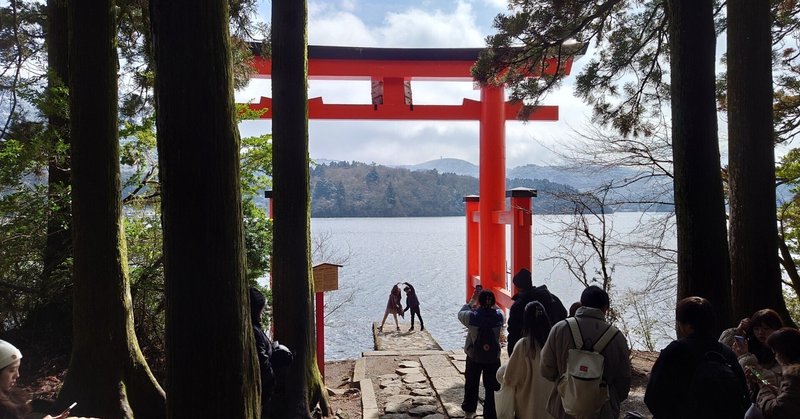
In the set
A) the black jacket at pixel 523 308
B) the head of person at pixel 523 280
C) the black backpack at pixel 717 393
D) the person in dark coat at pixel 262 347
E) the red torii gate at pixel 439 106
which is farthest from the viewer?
the red torii gate at pixel 439 106

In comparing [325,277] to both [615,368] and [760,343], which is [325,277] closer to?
[615,368]

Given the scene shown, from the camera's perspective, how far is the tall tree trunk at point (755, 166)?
14.9 feet

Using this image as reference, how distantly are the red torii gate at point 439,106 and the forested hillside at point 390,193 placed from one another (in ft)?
113

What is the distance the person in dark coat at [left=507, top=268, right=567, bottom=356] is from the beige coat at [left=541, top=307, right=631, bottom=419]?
837 millimetres

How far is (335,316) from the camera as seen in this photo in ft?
52.6

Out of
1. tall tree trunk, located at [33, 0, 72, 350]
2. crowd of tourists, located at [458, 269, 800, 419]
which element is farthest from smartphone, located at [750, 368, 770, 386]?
tall tree trunk, located at [33, 0, 72, 350]

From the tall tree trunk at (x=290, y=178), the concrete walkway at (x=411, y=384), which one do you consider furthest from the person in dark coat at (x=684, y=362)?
the tall tree trunk at (x=290, y=178)

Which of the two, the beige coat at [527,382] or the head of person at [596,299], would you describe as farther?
the beige coat at [527,382]

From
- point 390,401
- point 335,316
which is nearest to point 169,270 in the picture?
point 390,401

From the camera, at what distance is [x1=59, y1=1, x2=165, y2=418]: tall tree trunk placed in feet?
14.5

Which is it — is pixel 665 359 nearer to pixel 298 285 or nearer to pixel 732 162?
pixel 732 162

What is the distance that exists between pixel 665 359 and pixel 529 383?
47.1 inches

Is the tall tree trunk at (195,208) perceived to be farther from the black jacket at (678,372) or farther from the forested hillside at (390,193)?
the forested hillside at (390,193)

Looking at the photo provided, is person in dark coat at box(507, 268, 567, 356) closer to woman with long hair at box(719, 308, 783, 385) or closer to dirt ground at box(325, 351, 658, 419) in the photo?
woman with long hair at box(719, 308, 783, 385)
